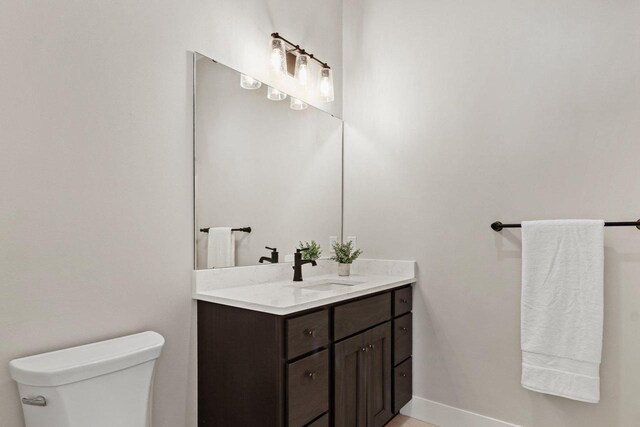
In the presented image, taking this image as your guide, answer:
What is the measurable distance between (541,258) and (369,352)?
975 mm

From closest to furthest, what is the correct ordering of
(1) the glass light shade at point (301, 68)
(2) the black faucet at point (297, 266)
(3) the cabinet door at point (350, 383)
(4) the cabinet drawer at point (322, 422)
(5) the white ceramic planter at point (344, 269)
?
(4) the cabinet drawer at point (322, 422), (3) the cabinet door at point (350, 383), (2) the black faucet at point (297, 266), (1) the glass light shade at point (301, 68), (5) the white ceramic planter at point (344, 269)

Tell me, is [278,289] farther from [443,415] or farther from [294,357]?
[443,415]

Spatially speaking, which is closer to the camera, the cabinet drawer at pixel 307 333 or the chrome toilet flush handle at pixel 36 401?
the chrome toilet flush handle at pixel 36 401

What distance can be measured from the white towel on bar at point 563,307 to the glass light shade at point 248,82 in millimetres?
1582

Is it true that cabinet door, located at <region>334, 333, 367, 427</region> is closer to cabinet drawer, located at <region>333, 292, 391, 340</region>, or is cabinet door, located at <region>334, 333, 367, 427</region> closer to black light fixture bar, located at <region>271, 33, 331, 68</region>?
cabinet drawer, located at <region>333, 292, 391, 340</region>

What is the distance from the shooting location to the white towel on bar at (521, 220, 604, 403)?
1.81 m

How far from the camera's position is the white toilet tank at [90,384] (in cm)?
113

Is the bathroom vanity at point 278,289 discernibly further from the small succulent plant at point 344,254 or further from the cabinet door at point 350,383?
the small succulent plant at point 344,254

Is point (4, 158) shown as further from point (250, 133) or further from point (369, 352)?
point (369, 352)

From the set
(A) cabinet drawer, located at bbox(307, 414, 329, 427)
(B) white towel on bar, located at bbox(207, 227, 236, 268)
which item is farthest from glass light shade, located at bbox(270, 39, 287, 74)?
(A) cabinet drawer, located at bbox(307, 414, 329, 427)

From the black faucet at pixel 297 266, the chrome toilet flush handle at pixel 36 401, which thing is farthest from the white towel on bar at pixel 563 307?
the chrome toilet flush handle at pixel 36 401

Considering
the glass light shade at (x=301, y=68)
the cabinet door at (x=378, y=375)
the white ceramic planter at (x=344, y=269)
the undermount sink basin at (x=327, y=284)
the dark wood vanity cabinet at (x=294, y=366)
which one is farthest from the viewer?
the white ceramic planter at (x=344, y=269)

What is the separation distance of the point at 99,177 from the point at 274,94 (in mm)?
1132

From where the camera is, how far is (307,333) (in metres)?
1.56
